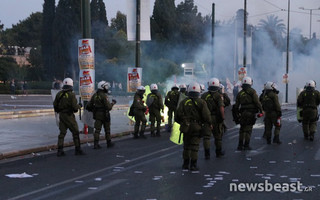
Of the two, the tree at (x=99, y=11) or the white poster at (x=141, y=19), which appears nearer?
the white poster at (x=141, y=19)

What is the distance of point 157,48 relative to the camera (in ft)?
190

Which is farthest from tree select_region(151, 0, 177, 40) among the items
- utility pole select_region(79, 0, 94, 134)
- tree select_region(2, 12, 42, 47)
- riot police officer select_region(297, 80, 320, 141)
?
riot police officer select_region(297, 80, 320, 141)

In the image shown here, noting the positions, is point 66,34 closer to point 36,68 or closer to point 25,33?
point 36,68

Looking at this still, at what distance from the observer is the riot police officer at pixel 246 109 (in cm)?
1266

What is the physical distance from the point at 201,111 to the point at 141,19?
11251 mm

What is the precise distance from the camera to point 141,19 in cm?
2034

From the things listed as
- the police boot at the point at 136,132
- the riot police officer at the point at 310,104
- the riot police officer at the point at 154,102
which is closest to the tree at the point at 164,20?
the riot police officer at the point at 154,102

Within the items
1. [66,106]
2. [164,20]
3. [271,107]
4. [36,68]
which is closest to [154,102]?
[271,107]

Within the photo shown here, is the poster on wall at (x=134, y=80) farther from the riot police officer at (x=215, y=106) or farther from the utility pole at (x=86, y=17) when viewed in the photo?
the riot police officer at (x=215, y=106)

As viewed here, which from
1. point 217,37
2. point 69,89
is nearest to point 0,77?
point 217,37

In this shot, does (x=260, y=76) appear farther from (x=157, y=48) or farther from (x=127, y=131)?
(x=127, y=131)

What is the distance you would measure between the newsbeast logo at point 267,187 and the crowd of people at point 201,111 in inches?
66.7

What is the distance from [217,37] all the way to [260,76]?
25.7ft

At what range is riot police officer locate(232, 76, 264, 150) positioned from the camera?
12.7m
